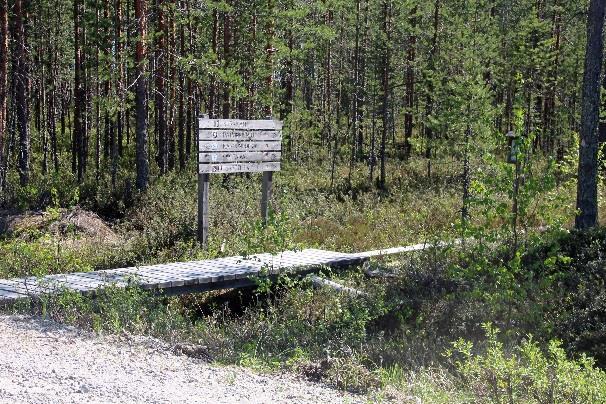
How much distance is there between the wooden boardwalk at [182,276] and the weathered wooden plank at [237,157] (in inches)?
83.6

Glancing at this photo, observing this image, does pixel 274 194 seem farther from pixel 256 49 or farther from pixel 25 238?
pixel 25 238

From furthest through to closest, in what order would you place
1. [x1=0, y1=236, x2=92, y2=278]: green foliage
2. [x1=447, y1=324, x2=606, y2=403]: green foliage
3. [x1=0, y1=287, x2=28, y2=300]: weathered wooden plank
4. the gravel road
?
[x1=0, y1=236, x2=92, y2=278]: green foliage, [x1=0, y1=287, x2=28, y2=300]: weathered wooden plank, [x1=447, y1=324, x2=606, y2=403]: green foliage, the gravel road

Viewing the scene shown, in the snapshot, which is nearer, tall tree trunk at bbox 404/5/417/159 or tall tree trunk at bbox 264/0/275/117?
tall tree trunk at bbox 264/0/275/117

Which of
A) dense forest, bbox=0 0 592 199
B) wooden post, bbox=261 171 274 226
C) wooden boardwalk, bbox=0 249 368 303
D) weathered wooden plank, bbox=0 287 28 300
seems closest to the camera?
weathered wooden plank, bbox=0 287 28 300

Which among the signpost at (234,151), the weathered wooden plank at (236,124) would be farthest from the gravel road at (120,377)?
the weathered wooden plank at (236,124)

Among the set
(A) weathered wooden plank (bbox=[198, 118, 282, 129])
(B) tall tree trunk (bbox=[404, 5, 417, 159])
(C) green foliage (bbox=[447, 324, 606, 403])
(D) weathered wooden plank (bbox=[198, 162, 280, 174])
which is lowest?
(C) green foliage (bbox=[447, 324, 606, 403])

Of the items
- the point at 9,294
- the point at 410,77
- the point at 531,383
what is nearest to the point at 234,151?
the point at 9,294

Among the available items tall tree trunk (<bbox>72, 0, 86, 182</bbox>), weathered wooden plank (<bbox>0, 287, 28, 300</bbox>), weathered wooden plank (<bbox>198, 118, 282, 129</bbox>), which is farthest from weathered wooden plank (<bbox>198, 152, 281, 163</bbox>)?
tall tree trunk (<bbox>72, 0, 86, 182</bbox>)

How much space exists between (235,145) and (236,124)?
39cm

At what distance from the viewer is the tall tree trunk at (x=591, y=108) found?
1135 centimetres

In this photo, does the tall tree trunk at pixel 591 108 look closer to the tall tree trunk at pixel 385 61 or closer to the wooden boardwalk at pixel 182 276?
the wooden boardwalk at pixel 182 276

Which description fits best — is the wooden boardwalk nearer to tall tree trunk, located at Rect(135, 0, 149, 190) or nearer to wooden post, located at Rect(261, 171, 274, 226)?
wooden post, located at Rect(261, 171, 274, 226)

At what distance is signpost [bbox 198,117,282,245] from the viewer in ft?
39.5

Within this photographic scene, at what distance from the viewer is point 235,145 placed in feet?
41.1
